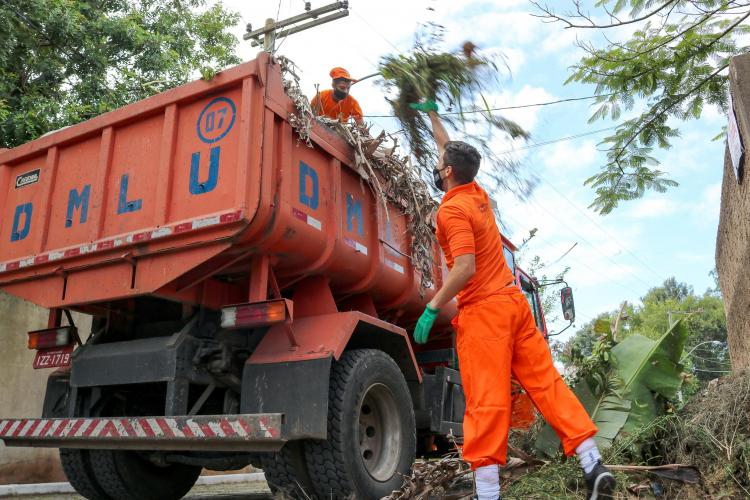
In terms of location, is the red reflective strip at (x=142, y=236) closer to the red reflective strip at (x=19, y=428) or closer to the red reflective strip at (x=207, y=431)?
the red reflective strip at (x=207, y=431)

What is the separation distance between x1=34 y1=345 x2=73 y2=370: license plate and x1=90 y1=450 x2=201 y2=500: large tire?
2.28ft

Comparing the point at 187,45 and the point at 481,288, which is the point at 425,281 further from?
the point at 187,45

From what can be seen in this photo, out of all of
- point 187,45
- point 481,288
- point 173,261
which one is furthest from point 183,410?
point 187,45

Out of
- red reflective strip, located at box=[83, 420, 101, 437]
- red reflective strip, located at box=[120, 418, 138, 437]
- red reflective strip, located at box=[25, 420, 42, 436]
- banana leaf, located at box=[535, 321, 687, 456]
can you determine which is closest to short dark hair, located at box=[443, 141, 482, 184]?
banana leaf, located at box=[535, 321, 687, 456]

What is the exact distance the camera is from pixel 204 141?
3816mm

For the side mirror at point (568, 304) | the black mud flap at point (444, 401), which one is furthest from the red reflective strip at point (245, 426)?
the side mirror at point (568, 304)

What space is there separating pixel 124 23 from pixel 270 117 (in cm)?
733

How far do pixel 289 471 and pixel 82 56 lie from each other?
8.14m

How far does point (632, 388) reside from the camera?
4.09m

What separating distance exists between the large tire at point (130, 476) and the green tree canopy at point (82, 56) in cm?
516

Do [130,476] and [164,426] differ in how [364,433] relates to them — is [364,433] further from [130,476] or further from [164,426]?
[130,476]

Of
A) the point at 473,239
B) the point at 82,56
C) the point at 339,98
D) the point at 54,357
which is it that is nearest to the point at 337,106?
the point at 339,98

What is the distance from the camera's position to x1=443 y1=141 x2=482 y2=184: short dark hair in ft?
11.3

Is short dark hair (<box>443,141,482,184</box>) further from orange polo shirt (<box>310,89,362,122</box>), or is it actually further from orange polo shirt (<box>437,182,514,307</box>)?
orange polo shirt (<box>310,89,362,122</box>)
